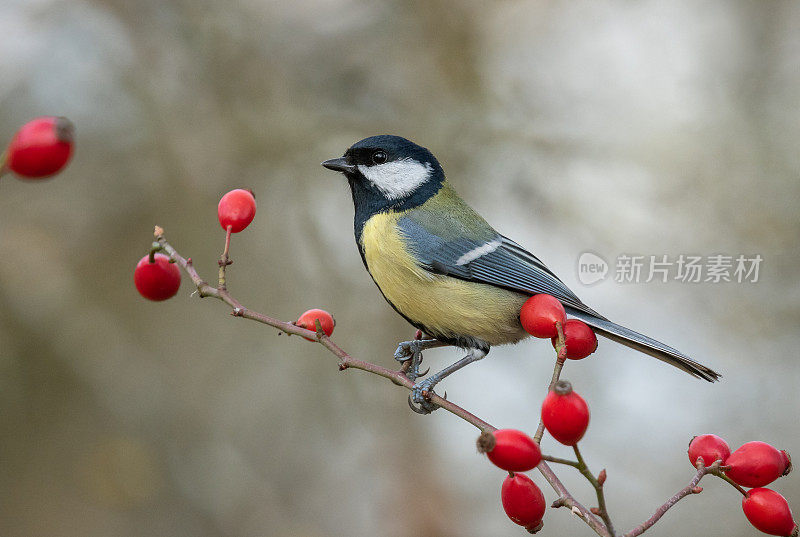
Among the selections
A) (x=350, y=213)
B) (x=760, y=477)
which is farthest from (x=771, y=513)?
(x=350, y=213)

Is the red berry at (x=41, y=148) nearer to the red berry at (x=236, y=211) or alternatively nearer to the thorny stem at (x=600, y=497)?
the red berry at (x=236, y=211)

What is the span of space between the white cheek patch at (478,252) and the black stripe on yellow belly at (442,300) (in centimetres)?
7

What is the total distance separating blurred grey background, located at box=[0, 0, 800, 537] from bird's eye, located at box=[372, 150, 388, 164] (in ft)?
4.43

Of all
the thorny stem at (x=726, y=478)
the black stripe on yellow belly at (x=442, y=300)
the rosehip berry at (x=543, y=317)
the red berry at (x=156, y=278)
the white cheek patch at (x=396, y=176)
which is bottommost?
the red berry at (x=156, y=278)

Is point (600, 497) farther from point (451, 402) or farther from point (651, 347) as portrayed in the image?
point (651, 347)

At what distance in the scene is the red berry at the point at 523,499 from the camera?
124 centimetres

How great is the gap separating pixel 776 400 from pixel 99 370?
3.32m

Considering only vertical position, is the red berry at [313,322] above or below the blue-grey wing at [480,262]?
below

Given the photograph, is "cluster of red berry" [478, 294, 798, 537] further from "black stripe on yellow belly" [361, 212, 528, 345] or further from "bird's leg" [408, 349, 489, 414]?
"black stripe on yellow belly" [361, 212, 528, 345]

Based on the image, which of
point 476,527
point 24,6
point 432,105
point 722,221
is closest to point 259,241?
point 432,105

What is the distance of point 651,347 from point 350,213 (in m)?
2.22

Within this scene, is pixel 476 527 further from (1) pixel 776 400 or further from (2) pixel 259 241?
(2) pixel 259 241

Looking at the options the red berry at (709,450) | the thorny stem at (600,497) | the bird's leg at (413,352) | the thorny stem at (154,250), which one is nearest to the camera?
the thorny stem at (600,497)

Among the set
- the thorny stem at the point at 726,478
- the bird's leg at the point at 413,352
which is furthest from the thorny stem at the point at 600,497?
the bird's leg at the point at 413,352
